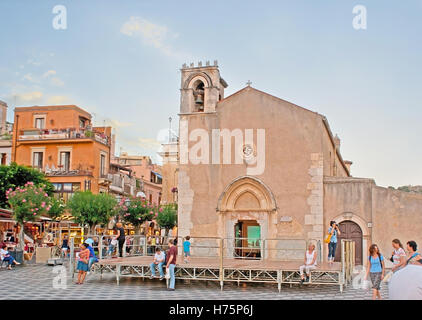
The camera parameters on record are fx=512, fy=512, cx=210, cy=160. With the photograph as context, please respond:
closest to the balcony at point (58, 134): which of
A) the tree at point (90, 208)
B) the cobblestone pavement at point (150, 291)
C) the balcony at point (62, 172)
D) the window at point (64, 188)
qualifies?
the balcony at point (62, 172)

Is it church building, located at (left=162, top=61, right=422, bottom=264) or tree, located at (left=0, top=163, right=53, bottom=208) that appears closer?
church building, located at (left=162, top=61, right=422, bottom=264)

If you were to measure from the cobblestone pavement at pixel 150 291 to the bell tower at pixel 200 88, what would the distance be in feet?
27.5

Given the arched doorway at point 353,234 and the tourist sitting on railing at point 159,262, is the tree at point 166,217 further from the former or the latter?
the tourist sitting on railing at point 159,262

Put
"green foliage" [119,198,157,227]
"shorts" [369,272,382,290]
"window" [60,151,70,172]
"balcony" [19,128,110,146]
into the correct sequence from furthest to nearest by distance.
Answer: "balcony" [19,128,110,146]
"window" [60,151,70,172]
"green foliage" [119,198,157,227]
"shorts" [369,272,382,290]

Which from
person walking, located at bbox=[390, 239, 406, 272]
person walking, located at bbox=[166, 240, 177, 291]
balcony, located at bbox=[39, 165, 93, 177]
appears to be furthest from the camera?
balcony, located at bbox=[39, 165, 93, 177]

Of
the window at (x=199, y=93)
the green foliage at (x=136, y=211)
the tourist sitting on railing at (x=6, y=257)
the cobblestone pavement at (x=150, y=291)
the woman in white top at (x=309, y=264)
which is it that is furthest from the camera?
the green foliage at (x=136, y=211)

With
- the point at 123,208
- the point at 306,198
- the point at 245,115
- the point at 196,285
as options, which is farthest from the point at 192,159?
the point at 123,208

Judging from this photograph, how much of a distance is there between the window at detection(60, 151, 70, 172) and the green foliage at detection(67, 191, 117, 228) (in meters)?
8.25

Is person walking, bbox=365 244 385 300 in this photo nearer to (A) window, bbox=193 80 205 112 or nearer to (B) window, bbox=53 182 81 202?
(A) window, bbox=193 80 205 112

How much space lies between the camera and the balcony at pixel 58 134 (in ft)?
133

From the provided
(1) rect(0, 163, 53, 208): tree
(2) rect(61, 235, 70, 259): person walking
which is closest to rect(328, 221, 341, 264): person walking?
(2) rect(61, 235, 70, 259): person walking

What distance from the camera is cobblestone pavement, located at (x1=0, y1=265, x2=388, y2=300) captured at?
1408 centimetres

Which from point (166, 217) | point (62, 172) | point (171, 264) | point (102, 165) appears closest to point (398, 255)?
point (171, 264)

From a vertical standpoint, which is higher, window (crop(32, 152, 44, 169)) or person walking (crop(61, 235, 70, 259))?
window (crop(32, 152, 44, 169))
